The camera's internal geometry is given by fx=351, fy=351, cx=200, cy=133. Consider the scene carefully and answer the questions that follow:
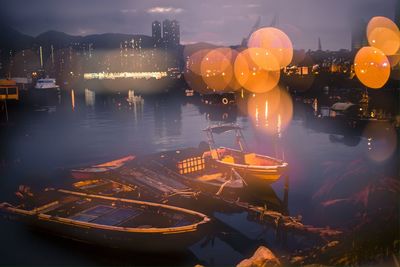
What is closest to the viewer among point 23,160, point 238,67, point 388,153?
point 388,153

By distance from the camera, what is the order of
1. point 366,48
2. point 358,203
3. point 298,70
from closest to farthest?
point 358,203 < point 366,48 < point 298,70

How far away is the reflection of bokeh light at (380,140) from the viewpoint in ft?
65.1

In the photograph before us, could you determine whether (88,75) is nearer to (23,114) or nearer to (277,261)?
(23,114)

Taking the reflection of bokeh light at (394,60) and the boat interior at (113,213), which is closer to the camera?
the boat interior at (113,213)

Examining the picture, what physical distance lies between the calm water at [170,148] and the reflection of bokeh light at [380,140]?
22 centimetres

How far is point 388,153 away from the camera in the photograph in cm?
1959

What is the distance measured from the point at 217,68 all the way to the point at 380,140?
3304 inches

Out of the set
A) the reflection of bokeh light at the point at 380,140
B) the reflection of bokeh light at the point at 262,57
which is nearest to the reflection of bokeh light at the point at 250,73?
the reflection of bokeh light at the point at 262,57

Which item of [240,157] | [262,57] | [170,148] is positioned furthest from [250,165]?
[262,57]

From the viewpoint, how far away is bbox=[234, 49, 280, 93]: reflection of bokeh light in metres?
79.8

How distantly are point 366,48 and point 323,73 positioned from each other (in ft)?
31.7

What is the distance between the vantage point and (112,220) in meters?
8.95

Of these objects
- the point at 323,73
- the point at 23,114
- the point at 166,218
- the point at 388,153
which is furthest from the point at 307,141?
the point at 323,73

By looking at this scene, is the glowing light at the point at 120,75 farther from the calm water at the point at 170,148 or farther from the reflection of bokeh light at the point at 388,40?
the calm water at the point at 170,148
